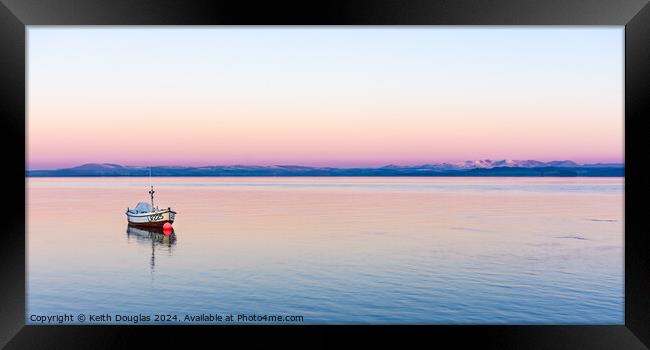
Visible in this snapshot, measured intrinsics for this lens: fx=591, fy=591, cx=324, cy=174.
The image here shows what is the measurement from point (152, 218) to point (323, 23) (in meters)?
22.2

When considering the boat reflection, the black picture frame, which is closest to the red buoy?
the boat reflection

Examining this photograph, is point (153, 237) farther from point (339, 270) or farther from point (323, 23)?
point (323, 23)

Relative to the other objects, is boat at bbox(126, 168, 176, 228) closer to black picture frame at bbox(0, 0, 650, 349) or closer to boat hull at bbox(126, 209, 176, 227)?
boat hull at bbox(126, 209, 176, 227)

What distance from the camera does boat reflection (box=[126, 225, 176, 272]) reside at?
22.1 metres

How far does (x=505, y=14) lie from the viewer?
3900mm

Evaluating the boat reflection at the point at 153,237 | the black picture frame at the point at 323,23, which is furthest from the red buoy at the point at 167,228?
the black picture frame at the point at 323,23

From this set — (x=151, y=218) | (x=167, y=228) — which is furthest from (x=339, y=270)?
(x=151, y=218)

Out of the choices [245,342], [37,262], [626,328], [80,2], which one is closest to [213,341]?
[245,342]

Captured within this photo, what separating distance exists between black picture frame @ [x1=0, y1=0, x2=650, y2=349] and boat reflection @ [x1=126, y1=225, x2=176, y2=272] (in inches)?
682

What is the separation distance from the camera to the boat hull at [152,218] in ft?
79.0

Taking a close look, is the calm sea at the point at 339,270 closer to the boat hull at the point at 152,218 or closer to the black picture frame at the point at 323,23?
the boat hull at the point at 152,218

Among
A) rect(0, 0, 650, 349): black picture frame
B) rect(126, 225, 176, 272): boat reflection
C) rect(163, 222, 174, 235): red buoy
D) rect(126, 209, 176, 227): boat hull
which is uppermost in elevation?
rect(0, 0, 650, 349): black picture frame

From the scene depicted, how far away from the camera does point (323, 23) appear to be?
396cm

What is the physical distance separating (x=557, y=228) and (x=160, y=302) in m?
17.6
